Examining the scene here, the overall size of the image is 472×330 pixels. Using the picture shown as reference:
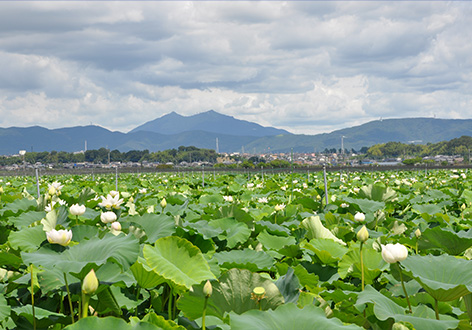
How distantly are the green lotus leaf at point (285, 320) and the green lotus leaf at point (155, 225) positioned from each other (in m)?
1.27

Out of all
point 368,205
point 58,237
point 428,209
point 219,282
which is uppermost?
point 58,237

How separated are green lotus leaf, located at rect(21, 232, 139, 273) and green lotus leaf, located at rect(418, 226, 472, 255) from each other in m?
1.87

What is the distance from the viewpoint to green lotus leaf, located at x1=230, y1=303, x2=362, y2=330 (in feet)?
3.58

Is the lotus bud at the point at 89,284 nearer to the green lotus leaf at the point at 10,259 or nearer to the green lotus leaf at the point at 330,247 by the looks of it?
the green lotus leaf at the point at 10,259

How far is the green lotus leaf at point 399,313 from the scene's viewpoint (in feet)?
4.21

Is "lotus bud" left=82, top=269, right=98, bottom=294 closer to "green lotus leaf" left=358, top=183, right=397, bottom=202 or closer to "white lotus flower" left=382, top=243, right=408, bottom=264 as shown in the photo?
"white lotus flower" left=382, top=243, right=408, bottom=264

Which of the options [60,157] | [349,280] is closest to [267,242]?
[349,280]

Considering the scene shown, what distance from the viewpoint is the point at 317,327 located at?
1.10m

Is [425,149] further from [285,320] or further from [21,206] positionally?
[285,320]

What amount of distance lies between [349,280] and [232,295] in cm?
117

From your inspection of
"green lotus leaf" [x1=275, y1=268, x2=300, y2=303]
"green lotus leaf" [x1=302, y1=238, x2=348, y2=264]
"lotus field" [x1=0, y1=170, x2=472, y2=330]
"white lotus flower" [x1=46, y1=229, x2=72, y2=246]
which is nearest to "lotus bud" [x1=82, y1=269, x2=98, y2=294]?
"lotus field" [x1=0, y1=170, x2=472, y2=330]

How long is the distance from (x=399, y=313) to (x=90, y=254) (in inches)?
48.1

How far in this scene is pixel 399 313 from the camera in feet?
4.90

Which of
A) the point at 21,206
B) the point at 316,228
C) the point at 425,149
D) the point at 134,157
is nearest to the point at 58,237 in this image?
the point at 316,228
